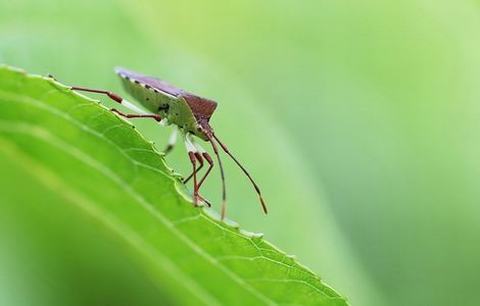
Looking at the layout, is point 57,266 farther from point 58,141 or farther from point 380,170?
point 380,170

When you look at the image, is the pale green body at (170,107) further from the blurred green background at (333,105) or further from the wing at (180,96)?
the blurred green background at (333,105)

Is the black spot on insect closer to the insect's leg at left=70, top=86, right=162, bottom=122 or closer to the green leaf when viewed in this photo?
the insect's leg at left=70, top=86, right=162, bottom=122

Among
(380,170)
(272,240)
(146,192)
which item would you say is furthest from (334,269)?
(146,192)

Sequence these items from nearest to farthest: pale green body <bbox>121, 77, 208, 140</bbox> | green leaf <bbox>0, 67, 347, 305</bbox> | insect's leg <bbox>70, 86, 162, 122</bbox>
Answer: green leaf <bbox>0, 67, 347, 305</bbox>
insect's leg <bbox>70, 86, 162, 122</bbox>
pale green body <bbox>121, 77, 208, 140</bbox>

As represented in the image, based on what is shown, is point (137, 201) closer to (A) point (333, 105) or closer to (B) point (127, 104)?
(B) point (127, 104)

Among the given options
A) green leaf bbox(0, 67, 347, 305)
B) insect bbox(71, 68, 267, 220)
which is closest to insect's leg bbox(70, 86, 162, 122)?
insect bbox(71, 68, 267, 220)

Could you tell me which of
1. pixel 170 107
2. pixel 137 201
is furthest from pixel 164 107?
pixel 137 201
